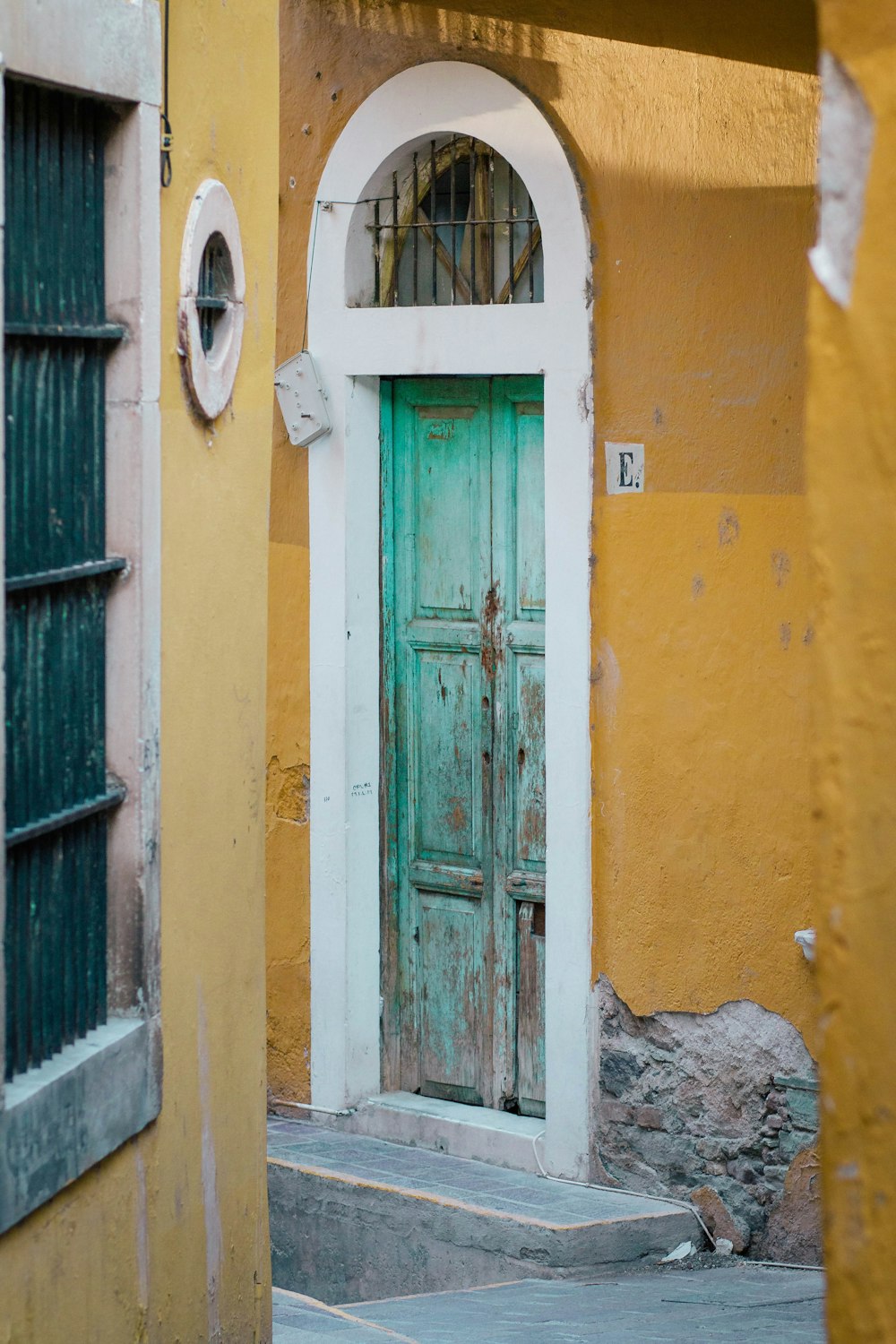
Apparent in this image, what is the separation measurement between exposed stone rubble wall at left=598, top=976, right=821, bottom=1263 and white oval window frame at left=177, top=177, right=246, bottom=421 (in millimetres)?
2864

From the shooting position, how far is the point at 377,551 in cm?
672

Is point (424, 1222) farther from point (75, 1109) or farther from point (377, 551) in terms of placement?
point (75, 1109)

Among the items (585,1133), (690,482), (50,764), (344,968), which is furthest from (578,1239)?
(50,764)

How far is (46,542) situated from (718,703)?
2.94 m

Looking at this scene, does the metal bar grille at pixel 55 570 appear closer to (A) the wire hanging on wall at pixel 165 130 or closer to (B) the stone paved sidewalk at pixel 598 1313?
(A) the wire hanging on wall at pixel 165 130

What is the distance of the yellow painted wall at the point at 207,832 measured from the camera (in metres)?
3.83

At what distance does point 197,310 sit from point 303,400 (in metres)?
2.46

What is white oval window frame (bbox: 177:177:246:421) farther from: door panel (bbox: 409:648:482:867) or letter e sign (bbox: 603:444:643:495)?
door panel (bbox: 409:648:482:867)

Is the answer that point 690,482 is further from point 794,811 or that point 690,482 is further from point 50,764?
point 50,764

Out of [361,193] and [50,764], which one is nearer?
[50,764]

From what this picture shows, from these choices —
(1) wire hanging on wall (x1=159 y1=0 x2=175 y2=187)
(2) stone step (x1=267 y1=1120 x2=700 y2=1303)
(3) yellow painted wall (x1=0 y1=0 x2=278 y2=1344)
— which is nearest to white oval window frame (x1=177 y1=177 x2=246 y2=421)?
(3) yellow painted wall (x1=0 y1=0 x2=278 y2=1344)

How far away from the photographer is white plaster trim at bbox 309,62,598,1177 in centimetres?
604

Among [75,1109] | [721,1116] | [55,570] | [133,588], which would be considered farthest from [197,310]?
[721,1116]

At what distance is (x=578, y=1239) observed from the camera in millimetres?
5758
